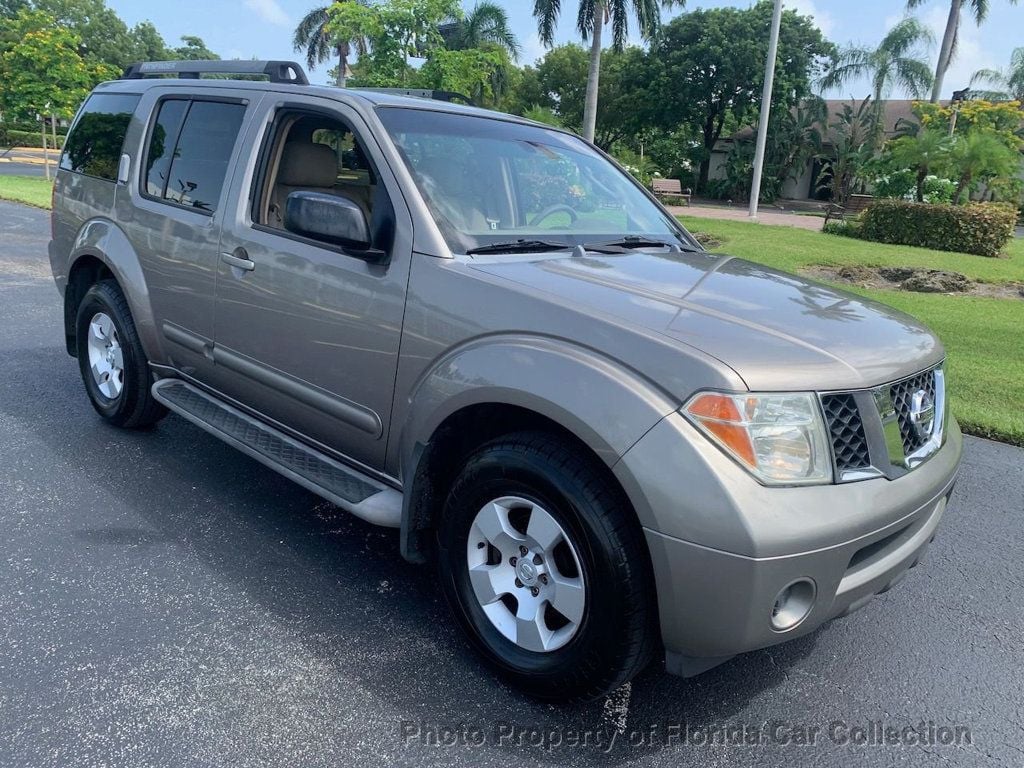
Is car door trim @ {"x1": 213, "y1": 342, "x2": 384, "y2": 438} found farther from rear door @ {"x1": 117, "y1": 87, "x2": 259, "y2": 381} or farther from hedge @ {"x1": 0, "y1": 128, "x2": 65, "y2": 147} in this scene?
hedge @ {"x1": 0, "y1": 128, "x2": 65, "y2": 147}

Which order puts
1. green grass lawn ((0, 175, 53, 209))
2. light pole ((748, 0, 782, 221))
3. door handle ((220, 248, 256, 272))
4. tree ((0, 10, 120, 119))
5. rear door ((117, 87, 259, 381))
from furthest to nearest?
light pole ((748, 0, 782, 221)), tree ((0, 10, 120, 119)), green grass lawn ((0, 175, 53, 209)), rear door ((117, 87, 259, 381)), door handle ((220, 248, 256, 272))

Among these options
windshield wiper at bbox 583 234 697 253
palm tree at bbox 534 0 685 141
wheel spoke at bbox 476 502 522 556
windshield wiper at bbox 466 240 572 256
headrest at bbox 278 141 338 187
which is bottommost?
wheel spoke at bbox 476 502 522 556

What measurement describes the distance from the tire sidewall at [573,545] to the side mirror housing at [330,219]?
3.14 ft

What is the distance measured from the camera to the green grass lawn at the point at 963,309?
236 inches

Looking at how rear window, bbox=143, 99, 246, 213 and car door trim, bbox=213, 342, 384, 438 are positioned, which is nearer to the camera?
car door trim, bbox=213, 342, 384, 438

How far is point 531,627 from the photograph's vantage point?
2.55 meters

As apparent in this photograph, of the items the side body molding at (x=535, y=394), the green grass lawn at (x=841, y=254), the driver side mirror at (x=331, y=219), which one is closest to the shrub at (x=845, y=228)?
the green grass lawn at (x=841, y=254)

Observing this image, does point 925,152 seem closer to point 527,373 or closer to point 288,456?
point 288,456

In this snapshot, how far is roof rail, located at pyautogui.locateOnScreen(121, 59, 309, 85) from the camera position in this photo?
3.86m

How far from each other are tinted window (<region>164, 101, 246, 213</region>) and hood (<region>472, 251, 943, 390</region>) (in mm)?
1705

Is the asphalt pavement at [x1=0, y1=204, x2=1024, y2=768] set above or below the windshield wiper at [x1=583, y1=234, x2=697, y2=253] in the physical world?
below

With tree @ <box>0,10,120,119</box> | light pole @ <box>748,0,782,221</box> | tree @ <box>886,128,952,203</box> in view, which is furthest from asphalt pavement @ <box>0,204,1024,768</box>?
light pole @ <box>748,0,782,221</box>

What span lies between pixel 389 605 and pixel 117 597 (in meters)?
1.02

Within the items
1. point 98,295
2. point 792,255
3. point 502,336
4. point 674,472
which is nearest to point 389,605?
point 502,336
